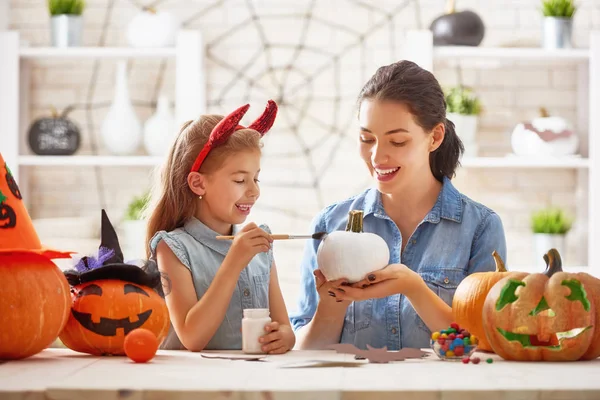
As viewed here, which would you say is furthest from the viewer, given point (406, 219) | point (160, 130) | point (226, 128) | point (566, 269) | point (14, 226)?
point (160, 130)

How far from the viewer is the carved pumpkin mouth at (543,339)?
5.07 ft

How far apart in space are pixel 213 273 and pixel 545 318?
2.85 ft

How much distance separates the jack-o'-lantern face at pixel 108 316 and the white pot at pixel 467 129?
269 cm

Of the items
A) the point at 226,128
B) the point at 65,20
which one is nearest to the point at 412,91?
the point at 226,128

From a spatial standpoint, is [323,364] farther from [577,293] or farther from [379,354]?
[577,293]

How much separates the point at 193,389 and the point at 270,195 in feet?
10.6

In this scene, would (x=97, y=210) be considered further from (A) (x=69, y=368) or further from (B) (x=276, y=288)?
(A) (x=69, y=368)

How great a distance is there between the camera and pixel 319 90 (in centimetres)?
448

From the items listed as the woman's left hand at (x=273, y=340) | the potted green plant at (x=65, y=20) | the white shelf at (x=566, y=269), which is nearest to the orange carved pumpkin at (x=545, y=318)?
the woman's left hand at (x=273, y=340)

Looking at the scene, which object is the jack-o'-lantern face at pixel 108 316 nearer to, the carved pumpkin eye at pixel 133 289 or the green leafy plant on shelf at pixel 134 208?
the carved pumpkin eye at pixel 133 289

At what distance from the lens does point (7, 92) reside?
4219 mm

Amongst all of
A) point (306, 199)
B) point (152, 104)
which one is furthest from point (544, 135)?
point (152, 104)

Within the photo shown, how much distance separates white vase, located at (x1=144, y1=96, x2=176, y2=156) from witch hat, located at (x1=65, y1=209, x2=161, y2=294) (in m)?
2.48

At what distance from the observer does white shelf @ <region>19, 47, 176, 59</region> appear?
13.9 feet
